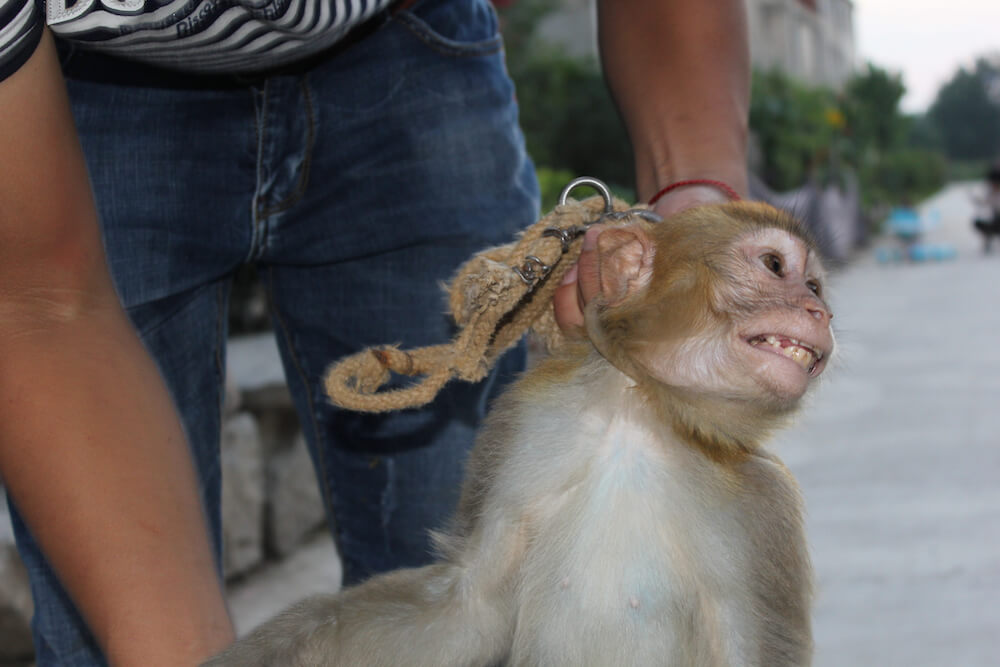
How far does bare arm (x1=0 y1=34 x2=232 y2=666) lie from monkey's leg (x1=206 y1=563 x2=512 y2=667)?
9 cm

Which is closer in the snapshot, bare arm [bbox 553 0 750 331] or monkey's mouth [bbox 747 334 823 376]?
monkey's mouth [bbox 747 334 823 376]

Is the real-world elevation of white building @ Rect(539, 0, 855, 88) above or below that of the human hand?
below

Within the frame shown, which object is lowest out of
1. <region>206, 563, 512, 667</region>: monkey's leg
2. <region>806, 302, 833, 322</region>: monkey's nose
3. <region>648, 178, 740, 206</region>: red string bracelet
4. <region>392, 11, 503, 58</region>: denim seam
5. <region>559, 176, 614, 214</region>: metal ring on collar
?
<region>206, 563, 512, 667</region>: monkey's leg

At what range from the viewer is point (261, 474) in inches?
154

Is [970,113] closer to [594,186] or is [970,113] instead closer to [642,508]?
[594,186]

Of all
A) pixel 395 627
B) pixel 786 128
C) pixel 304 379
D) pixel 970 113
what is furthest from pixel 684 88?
pixel 970 113

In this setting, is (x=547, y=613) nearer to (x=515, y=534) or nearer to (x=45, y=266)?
(x=515, y=534)

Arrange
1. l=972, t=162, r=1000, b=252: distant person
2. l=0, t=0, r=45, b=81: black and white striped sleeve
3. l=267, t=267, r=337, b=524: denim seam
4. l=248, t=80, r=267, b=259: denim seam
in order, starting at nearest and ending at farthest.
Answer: l=0, t=0, r=45, b=81: black and white striped sleeve, l=248, t=80, r=267, b=259: denim seam, l=267, t=267, r=337, b=524: denim seam, l=972, t=162, r=1000, b=252: distant person

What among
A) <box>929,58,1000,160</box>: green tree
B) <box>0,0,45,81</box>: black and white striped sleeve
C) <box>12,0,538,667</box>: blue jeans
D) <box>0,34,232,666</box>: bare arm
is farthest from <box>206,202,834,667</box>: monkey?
<box>929,58,1000,160</box>: green tree

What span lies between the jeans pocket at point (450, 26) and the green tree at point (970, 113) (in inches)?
2612

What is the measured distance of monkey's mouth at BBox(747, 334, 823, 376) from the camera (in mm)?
1219

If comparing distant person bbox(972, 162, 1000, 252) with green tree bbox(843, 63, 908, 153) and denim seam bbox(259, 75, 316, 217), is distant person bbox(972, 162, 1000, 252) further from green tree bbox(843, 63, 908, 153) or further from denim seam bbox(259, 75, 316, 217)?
denim seam bbox(259, 75, 316, 217)

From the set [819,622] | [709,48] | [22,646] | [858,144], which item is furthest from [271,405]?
[858,144]

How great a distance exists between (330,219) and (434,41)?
0.34 m
